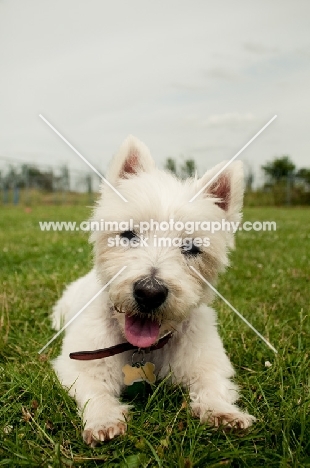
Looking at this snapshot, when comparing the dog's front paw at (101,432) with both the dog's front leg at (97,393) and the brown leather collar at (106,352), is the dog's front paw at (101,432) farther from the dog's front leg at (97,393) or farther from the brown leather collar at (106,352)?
the brown leather collar at (106,352)

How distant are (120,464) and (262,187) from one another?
145 ft

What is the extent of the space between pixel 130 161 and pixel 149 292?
4.61 ft

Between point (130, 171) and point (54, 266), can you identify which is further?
point (54, 266)

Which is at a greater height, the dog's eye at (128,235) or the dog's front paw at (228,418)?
the dog's eye at (128,235)

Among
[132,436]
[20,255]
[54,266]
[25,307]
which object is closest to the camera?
[132,436]

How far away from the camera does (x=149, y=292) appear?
307cm

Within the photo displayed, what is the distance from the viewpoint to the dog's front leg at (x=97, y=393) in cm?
273

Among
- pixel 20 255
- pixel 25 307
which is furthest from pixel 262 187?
pixel 25 307

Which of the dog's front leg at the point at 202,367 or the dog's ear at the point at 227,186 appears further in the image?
the dog's ear at the point at 227,186

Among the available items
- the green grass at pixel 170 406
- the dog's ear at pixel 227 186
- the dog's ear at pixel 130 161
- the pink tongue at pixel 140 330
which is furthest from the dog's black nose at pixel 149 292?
the dog's ear at pixel 130 161

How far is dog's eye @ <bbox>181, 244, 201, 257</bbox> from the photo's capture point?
358 cm

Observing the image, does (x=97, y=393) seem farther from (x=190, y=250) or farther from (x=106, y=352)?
(x=190, y=250)

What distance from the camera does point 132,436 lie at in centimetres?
271

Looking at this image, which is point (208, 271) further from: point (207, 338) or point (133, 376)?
point (133, 376)
